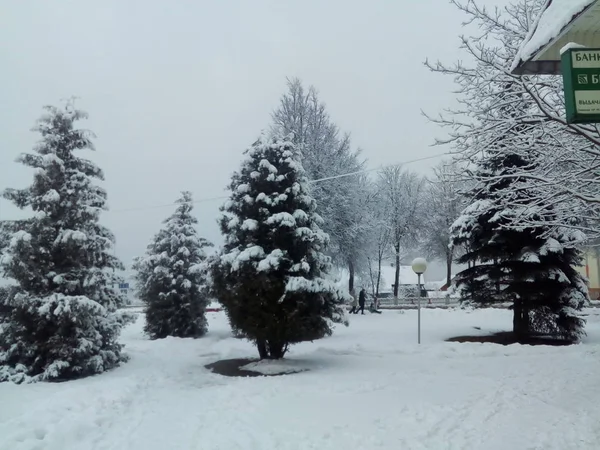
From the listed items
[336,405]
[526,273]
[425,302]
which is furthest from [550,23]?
[425,302]

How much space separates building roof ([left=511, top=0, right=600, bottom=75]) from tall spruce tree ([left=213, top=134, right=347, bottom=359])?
674 cm

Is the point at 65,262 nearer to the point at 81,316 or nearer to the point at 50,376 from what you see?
the point at 81,316

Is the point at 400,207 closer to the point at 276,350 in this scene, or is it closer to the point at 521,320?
the point at 521,320

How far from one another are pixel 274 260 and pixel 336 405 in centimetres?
460

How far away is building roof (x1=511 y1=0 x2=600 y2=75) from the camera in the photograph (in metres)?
5.82

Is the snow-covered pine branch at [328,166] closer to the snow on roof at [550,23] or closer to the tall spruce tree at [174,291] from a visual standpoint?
the tall spruce tree at [174,291]

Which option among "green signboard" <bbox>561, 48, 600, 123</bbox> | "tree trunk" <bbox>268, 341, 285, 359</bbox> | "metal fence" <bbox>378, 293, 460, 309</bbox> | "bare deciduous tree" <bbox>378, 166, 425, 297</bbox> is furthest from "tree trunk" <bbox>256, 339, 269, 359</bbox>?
"bare deciduous tree" <bbox>378, 166, 425, 297</bbox>

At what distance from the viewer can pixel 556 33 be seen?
6.01 metres

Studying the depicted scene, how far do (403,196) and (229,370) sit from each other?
2790 cm

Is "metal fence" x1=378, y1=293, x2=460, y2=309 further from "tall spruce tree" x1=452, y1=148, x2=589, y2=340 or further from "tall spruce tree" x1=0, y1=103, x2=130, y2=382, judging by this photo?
"tall spruce tree" x1=0, y1=103, x2=130, y2=382

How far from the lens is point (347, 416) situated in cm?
745

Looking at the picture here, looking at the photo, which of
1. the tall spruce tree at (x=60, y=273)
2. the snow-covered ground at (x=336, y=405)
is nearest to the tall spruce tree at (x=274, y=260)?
the snow-covered ground at (x=336, y=405)

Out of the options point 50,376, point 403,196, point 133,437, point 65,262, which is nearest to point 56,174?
point 65,262

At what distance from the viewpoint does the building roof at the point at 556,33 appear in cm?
582
